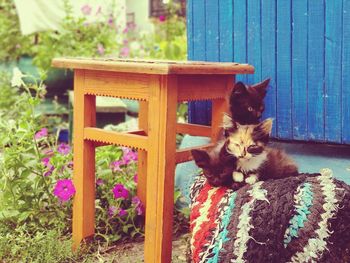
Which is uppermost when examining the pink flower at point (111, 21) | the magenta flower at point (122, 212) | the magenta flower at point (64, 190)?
the pink flower at point (111, 21)

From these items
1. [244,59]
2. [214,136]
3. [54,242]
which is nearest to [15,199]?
[54,242]

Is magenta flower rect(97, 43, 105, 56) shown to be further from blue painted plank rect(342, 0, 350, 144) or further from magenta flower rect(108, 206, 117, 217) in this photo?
blue painted plank rect(342, 0, 350, 144)

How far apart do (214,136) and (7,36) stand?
14.4 ft

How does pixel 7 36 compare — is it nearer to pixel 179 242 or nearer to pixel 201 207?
pixel 179 242

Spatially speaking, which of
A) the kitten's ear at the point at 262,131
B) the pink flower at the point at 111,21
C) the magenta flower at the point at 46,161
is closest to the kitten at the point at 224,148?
the kitten's ear at the point at 262,131

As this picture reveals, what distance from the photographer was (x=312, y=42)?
3129mm

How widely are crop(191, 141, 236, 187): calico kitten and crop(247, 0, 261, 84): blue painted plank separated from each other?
3.02 ft

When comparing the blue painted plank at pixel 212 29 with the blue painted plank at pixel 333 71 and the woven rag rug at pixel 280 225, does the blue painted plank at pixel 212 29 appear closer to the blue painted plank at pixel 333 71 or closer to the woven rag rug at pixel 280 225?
the blue painted plank at pixel 333 71

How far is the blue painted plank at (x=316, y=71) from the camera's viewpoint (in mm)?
3096

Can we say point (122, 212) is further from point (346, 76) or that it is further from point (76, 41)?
point (76, 41)

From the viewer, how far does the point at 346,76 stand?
121 inches

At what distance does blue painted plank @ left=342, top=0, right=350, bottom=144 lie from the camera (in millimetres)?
3014

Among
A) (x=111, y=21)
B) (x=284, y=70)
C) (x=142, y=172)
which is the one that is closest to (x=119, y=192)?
(x=142, y=172)

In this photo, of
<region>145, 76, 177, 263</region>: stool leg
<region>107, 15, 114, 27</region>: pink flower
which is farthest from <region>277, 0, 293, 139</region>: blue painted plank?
<region>107, 15, 114, 27</region>: pink flower
